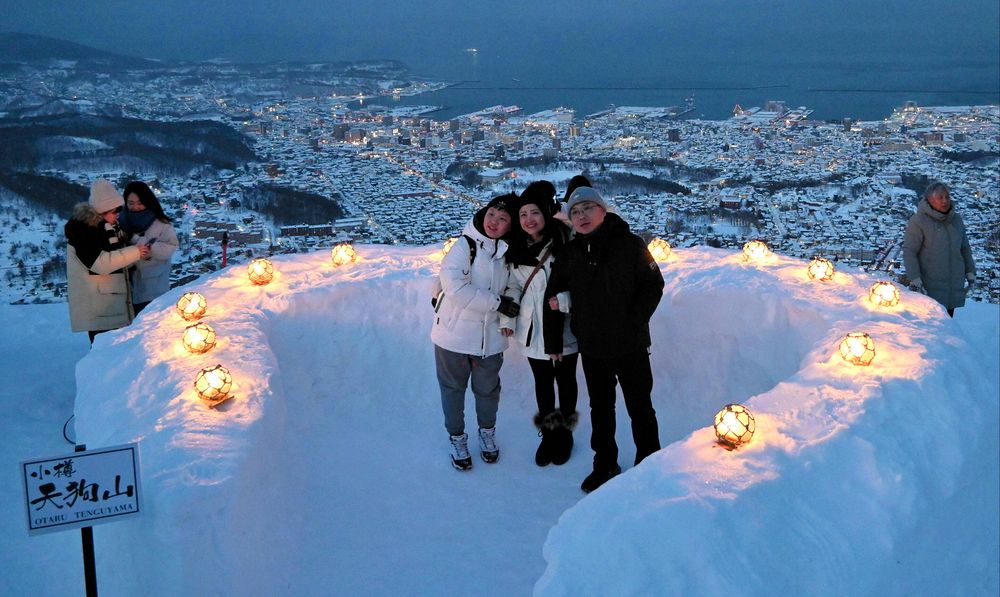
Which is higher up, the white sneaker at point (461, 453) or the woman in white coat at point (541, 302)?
the woman in white coat at point (541, 302)

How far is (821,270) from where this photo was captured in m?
4.68

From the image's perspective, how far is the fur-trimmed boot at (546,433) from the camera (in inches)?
157

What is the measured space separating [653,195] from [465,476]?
852 cm

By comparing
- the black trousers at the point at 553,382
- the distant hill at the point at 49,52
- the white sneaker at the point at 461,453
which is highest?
the distant hill at the point at 49,52

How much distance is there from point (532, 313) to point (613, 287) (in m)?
0.63

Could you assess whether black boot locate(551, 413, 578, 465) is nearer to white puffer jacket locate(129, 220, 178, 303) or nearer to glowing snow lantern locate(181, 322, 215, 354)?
glowing snow lantern locate(181, 322, 215, 354)

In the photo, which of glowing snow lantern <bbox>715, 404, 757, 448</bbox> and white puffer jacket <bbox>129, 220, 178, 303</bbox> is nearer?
glowing snow lantern <bbox>715, 404, 757, 448</bbox>

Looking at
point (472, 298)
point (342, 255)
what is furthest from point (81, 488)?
point (342, 255)

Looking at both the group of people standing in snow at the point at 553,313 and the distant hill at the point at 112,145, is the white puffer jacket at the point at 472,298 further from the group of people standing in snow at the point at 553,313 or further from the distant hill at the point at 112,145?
the distant hill at the point at 112,145

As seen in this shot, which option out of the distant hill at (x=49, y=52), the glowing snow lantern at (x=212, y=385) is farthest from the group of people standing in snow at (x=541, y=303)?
A: the distant hill at (x=49, y=52)

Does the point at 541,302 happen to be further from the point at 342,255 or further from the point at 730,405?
the point at 342,255

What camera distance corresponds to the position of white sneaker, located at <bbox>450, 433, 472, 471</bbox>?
3.97m

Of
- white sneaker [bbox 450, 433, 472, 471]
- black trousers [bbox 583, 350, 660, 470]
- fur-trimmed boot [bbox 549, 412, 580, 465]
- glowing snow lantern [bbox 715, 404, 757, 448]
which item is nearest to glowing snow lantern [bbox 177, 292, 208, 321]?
white sneaker [bbox 450, 433, 472, 471]

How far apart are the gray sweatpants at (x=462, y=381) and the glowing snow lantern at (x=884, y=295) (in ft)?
8.04
